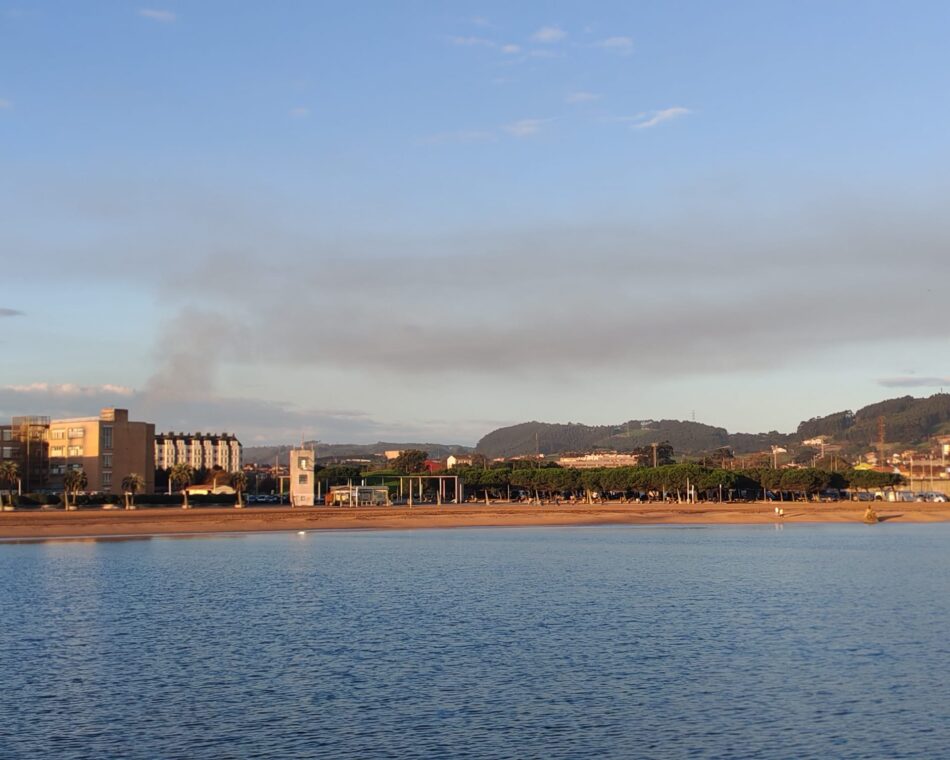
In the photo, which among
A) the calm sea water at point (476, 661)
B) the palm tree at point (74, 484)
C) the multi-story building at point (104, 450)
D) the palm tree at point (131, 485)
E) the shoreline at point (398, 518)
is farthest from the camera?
the multi-story building at point (104, 450)

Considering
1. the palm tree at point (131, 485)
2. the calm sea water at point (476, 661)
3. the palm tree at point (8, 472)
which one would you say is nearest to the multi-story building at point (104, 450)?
the palm tree at point (131, 485)

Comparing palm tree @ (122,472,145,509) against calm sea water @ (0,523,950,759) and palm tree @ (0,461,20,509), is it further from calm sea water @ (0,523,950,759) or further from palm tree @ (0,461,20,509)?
calm sea water @ (0,523,950,759)

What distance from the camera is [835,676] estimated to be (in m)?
35.2

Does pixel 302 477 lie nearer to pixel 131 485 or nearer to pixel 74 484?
pixel 131 485

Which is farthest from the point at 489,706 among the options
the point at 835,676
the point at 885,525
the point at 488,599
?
the point at 885,525

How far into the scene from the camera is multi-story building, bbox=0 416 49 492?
17138 centimetres

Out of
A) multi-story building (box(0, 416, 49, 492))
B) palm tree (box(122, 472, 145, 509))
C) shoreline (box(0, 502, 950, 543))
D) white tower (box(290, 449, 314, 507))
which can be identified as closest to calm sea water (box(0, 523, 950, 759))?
shoreline (box(0, 502, 950, 543))

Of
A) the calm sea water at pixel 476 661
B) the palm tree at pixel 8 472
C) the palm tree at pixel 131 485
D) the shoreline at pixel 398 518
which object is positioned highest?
the palm tree at pixel 8 472

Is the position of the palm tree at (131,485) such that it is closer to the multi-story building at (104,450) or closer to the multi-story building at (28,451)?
the multi-story building at (104,450)

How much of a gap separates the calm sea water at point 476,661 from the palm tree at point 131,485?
71.8 m

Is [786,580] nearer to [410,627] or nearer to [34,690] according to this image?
[410,627]

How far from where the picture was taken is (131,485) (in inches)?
6191

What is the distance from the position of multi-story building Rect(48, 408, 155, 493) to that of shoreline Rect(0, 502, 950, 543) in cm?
2178

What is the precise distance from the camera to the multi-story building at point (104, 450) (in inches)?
6462
